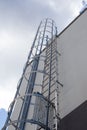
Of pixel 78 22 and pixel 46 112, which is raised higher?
pixel 78 22

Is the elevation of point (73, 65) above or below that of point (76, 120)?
above

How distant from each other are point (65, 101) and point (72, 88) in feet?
1.12

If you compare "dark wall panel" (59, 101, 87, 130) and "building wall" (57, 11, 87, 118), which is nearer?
"dark wall panel" (59, 101, 87, 130)

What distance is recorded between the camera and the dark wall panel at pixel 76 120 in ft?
13.9

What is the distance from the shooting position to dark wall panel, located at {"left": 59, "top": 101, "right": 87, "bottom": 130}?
167 inches

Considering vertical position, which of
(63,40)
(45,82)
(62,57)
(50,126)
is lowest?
(50,126)

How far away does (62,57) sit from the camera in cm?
697

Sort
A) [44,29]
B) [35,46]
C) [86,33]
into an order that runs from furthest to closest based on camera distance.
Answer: [44,29], [35,46], [86,33]

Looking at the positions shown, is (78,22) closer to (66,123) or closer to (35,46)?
(35,46)

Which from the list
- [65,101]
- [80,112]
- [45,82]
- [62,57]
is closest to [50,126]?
[80,112]

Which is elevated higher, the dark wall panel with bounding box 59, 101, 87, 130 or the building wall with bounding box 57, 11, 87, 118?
the building wall with bounding box 57, 11, 87, 118

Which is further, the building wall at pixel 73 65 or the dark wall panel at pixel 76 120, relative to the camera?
the building wall at pixel 73 65

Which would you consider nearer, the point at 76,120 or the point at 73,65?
the point at 76,120

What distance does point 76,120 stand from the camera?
4402mm
